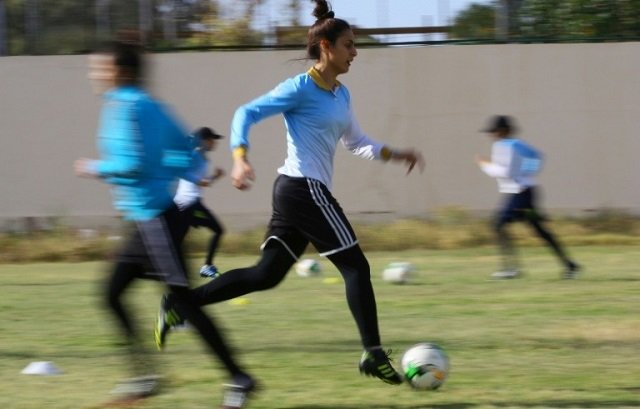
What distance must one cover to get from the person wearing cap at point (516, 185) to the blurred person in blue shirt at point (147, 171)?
6.88m

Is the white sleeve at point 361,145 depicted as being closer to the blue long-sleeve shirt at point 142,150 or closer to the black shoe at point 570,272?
the blue long-sleeve shirt at point 142,150

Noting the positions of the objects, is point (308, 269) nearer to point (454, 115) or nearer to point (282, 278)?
point (454, 115)

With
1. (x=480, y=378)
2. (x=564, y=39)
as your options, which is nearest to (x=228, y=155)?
(x=564, y=39)

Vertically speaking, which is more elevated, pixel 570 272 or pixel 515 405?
pixel 515 405

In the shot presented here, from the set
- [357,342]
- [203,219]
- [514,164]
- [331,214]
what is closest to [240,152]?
[331,214]

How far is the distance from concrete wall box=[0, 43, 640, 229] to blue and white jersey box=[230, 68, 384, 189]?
11658 mm

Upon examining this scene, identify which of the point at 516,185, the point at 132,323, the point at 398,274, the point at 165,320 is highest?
the point at 132,323

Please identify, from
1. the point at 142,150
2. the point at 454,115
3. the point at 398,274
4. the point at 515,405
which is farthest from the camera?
the point at 454,115

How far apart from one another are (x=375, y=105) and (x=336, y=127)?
1181cm

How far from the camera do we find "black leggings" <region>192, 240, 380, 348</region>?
567 centimetres

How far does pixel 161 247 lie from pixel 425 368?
4.99ft

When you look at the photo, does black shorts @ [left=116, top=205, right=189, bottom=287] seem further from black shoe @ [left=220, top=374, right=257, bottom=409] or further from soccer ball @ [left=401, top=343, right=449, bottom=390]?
soccer ball @ [left=401, top=343, right=449, bottom=390]

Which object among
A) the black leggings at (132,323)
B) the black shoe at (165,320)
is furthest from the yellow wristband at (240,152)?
the black shoe at (165,320)

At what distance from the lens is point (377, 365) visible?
5637 millimetres
